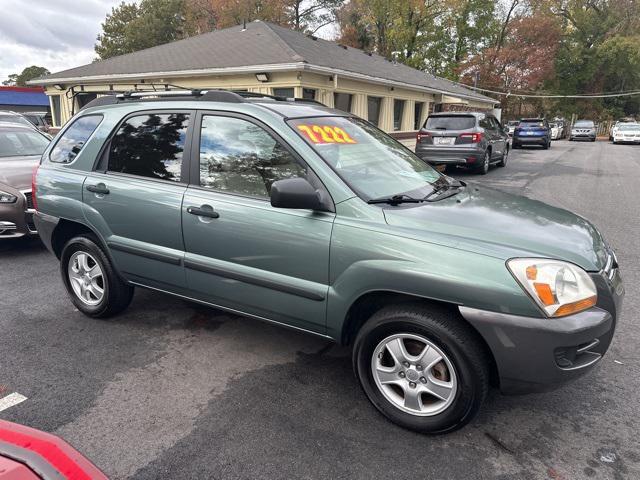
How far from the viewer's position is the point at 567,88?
156ft

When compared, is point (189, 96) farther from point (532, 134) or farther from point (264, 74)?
point (532, 134)

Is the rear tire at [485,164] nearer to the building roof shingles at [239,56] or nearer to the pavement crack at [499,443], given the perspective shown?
the building roof shingles at [239,56]

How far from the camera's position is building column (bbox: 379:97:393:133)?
17.5 metres

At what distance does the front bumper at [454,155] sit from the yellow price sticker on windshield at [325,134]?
29.5ft

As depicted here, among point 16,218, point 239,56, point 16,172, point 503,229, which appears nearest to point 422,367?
point 503,229

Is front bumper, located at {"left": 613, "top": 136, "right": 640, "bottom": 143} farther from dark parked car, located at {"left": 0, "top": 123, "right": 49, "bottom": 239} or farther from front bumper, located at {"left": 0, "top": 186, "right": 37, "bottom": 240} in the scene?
front bumper, located at {"left": 0, "top": 186, "right": 37, "bottom": 240}

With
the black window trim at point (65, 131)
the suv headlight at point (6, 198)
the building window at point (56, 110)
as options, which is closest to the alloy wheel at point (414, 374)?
the black window trim at point (65, 131)

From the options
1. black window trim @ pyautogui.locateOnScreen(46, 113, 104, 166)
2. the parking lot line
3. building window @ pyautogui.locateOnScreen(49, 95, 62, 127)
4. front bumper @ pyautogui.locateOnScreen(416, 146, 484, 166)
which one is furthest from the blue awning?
the parking lot line

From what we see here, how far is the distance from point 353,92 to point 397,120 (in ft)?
14.1

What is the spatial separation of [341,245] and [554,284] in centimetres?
108

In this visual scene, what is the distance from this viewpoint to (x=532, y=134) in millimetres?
22609

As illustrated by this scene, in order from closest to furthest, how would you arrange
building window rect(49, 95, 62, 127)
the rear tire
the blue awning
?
the rear tire
building window rect(49, 95, 62, 127)
the blue awning

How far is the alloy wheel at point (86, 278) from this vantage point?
3.86 meters

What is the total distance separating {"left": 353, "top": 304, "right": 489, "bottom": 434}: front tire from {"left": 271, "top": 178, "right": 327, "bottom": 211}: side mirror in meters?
0.73
